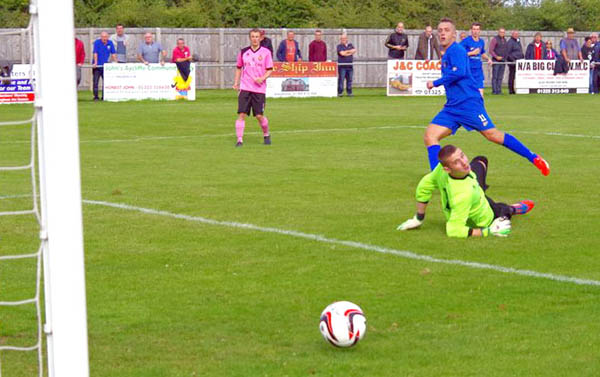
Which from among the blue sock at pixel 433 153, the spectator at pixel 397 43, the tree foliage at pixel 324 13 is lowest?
the blue sock at pixel 433 153

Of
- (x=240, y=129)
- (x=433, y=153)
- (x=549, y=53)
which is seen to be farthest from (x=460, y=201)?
(x=549, y=53)

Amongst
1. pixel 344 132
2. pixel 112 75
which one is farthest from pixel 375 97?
pixel 344 132

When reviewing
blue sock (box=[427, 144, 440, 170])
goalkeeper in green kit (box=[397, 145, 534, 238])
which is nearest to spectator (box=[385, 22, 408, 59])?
blue sock (box=[427, 144, 440, 170])

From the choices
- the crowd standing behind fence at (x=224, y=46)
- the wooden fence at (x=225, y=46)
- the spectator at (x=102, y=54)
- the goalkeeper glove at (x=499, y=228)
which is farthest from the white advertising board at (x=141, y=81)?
the goalkeeper glove at (x=499, y=228)

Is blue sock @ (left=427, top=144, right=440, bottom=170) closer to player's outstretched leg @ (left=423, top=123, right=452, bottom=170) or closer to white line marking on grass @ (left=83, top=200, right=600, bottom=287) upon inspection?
player's outstretched leg @ (left=423, top=123, right=452, bottom=170)

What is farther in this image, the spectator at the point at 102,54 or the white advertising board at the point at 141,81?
the spectator at the point at 102,54

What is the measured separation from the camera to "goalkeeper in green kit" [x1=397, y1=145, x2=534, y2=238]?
28.8 ft

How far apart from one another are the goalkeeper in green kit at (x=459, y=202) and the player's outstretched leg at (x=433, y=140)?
2.57 m

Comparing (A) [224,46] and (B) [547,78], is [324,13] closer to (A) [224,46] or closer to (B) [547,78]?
(A) [224,46]

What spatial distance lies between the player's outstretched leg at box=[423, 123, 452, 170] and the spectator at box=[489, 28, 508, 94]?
23594 millimetres

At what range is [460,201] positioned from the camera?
877 cm

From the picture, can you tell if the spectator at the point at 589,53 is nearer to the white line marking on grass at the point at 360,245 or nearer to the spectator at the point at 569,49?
the spectator at the point at 569,49

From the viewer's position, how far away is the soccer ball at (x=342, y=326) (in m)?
5.51

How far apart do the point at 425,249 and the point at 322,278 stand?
1322 mm
